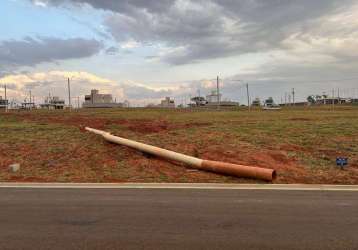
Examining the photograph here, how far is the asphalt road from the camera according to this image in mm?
6988

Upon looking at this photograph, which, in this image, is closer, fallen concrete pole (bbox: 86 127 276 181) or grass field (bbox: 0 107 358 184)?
fallen concrete pole (bbox: 86 127 276 181)

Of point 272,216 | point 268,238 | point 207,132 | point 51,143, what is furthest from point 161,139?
point 268,238

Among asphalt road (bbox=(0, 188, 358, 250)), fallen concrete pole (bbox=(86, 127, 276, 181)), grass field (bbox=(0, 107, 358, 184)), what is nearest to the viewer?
asphalt road (bbox=(0, 188, 358, 250))

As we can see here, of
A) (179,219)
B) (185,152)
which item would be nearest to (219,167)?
(185,152)

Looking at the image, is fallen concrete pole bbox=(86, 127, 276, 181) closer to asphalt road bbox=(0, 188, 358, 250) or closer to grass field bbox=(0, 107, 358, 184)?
grass field bbox=(0, 107, 358, 184)

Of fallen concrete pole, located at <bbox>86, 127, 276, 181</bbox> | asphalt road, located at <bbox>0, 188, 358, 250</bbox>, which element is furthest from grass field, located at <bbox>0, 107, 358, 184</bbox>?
asphalt road, located at <bbox>0, 188, 358, 250</bbox>

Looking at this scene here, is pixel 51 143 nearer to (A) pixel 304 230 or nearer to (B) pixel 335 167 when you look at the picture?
(B) pixel 335 167

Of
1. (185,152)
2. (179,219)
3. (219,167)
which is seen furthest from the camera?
(185,152)

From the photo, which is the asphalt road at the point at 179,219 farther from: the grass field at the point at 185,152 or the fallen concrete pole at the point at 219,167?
the grass field at the point at 185,152

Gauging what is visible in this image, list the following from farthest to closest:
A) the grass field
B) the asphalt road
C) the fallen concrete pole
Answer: the grass field, the fallen concrete pole, the asphalt road

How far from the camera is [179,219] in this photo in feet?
28.1

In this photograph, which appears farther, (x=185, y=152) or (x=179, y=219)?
(x=185, y=152)

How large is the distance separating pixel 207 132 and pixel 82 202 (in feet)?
44.7

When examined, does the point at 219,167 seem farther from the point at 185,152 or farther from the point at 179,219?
the point at 179,219
